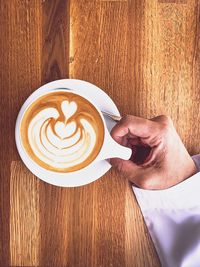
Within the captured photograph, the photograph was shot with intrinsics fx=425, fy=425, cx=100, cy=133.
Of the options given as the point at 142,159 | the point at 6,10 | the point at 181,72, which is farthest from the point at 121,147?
the point at 6,10

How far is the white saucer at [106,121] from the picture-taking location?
0.68 m

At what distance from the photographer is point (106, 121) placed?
2.23 ft

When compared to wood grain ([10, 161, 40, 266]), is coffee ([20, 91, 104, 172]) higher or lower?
higher

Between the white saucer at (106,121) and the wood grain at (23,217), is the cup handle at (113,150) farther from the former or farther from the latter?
the wood grain at (23,217)

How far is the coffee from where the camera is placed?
628 millimetres

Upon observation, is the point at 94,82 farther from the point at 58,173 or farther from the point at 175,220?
the point at 175,220

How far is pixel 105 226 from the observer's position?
0.73 metres

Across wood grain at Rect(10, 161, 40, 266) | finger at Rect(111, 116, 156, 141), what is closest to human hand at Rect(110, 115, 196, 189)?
finger at Rect(111, 116, 156, 141)

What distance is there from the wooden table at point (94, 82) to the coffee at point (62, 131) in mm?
85

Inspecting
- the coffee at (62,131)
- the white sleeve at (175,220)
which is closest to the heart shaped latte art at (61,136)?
the coffee at (62,131)

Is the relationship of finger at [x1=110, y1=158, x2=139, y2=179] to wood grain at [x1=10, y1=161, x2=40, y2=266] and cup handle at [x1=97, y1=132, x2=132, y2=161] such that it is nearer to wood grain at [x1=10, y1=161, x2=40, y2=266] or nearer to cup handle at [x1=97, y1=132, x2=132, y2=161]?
cup handle at [x1=97, y1=132, x2=132, y2=161]

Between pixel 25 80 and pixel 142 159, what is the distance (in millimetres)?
234

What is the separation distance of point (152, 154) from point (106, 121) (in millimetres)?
90

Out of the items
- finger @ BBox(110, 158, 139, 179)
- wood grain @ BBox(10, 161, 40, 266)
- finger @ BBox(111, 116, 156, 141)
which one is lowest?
wood grain @ BBox(10, 161, 40, 266)
